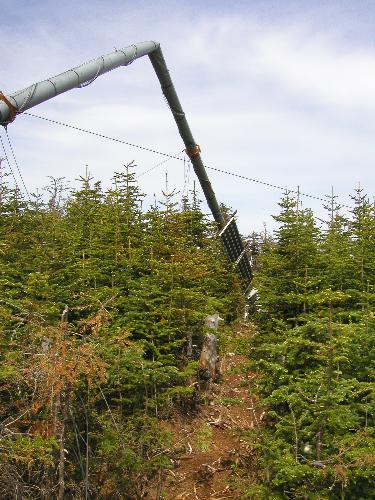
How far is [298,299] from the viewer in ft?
32.9

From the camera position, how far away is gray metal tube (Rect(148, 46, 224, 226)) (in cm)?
1706

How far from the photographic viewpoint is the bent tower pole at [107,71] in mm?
9352

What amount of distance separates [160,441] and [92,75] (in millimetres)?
8984

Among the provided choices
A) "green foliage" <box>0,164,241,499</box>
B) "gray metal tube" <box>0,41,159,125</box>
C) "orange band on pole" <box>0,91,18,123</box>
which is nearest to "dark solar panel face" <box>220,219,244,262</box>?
"green foliage" <box>0,164,241,499</box>

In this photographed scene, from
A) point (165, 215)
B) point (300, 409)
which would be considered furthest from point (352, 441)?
point (165, 215)

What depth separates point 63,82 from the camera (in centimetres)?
1053

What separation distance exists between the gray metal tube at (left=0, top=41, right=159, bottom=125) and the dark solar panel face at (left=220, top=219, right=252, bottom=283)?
8407 mm

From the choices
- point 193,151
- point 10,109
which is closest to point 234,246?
point 193,151

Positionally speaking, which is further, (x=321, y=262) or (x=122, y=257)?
(x=122, y=257)

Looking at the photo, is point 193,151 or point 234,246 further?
point 234,246

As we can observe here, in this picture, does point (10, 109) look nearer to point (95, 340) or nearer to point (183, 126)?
point (95, 340)

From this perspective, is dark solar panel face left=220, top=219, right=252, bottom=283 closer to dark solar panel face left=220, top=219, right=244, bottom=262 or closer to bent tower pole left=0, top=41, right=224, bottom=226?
dark solar panel face left=220, top=219, right=244, bottom=262

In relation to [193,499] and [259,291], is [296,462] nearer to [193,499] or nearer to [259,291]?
[193,499]

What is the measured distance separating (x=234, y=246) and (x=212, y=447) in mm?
10431
